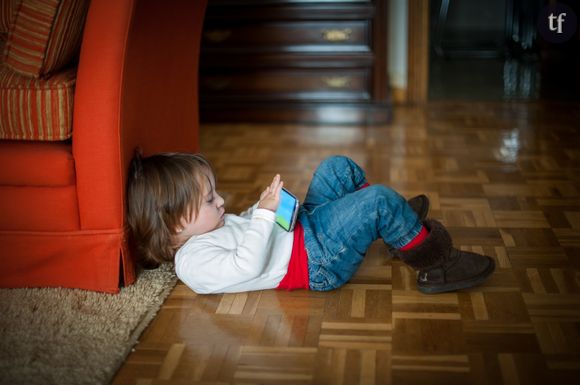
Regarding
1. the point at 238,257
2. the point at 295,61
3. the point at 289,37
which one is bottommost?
the point at 238,257

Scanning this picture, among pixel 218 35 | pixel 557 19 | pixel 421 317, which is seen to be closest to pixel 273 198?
pixel 421 317

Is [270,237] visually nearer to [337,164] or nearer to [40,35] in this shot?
[337,164]

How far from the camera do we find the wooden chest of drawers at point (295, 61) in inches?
131

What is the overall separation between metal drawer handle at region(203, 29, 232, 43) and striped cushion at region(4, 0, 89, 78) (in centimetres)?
175

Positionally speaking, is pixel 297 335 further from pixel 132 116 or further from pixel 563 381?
pixel 132 116

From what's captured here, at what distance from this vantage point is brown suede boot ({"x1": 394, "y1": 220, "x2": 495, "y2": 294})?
163 cm

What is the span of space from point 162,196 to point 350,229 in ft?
1.36

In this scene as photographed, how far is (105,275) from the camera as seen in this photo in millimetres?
1701

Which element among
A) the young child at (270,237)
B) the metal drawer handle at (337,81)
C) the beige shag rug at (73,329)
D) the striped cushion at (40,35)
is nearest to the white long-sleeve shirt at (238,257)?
the young child at (270,237)

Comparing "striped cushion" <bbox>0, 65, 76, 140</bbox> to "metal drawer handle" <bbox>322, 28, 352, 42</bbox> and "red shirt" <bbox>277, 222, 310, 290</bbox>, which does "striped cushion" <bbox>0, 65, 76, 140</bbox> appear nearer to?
"red shirt" <bbox>277, 222, 310, 290</bbox>

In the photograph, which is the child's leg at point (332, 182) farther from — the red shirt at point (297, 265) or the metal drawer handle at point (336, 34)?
the metal drawer handle at point (336, 34)

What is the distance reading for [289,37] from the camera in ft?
11.1

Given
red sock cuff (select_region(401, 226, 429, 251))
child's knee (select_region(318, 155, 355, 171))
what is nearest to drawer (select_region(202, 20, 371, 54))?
child's knee (select_region(318, 155, 355, 171))

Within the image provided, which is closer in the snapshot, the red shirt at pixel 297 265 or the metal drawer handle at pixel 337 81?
the red shirt at pixel 297 265
